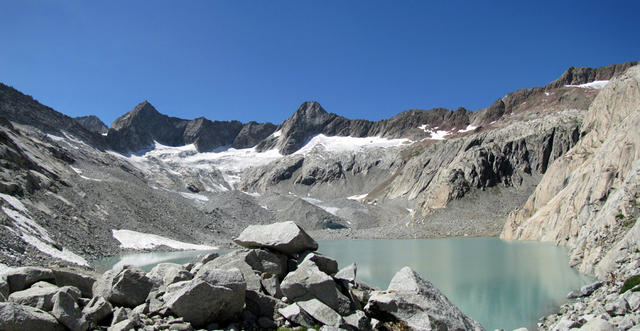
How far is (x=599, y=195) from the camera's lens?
34.4 meters

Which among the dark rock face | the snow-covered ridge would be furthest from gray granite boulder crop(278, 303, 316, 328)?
the dark rock face

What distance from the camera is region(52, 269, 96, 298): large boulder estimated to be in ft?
32.4

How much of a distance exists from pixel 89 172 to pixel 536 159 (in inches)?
4564

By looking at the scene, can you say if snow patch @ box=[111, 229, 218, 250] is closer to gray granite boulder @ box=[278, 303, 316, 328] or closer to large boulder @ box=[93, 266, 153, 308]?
large boulder @ box=[93, 266, 153, 308]

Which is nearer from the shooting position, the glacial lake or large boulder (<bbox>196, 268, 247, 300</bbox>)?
large boulder (<bbox>196, 268, 247, 300</bbox>)

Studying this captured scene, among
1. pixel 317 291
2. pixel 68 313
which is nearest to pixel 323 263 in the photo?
pixel 317 291

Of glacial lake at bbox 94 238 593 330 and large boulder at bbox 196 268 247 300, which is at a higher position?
large boulder at bbox 196 268 247 300

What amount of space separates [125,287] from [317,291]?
4649mm

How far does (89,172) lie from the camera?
3479 inches

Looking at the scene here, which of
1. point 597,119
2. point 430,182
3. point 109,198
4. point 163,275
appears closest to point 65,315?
point 163,275

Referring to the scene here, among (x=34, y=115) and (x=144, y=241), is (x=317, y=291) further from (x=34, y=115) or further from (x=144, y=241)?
(x=34, y=115)

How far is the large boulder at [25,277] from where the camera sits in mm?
8805

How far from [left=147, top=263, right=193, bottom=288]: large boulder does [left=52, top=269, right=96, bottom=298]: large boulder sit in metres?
1.54

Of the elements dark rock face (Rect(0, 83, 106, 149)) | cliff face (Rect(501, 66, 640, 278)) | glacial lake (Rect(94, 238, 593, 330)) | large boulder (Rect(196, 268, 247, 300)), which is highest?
dark rock face (Rect(0, 83, 106, 149))
